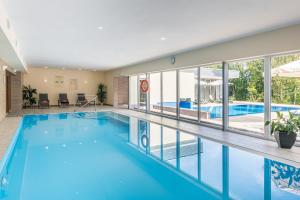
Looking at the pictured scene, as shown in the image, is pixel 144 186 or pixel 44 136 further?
pixel 44 136

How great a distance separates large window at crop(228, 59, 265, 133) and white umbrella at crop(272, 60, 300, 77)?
36 centimetres

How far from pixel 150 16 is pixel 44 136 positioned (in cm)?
453

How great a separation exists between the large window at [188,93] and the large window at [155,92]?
1693mm

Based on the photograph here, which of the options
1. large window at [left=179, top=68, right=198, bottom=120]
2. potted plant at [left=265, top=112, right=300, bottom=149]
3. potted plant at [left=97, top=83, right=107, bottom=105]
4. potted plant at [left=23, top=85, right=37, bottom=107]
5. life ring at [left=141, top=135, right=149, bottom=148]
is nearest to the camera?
potted plant at [left=265, top=112, right=300, bottom=149]

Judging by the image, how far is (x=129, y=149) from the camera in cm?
516

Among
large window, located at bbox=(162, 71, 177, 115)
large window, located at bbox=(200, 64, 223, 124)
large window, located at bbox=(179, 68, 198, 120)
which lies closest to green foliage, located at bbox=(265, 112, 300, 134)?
large window, located at bbox=(200, 64, 223, 124)

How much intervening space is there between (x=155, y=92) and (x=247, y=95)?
5.33m

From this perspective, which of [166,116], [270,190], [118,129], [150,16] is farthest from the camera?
[166,116]

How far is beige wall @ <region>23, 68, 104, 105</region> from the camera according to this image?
14070 mm

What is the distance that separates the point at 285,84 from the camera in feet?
17.3

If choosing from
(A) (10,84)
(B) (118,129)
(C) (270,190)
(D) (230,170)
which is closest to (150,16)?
(D) (230,170)

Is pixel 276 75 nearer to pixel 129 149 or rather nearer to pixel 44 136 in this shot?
pixel 129 149

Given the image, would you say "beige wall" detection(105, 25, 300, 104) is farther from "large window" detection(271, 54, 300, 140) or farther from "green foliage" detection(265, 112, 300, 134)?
"green foliage" detection(265, 112, 300, 134)

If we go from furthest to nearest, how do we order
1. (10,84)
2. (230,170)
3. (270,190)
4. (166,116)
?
(10,84)
(166,116)
(230,170)
(270,190)
